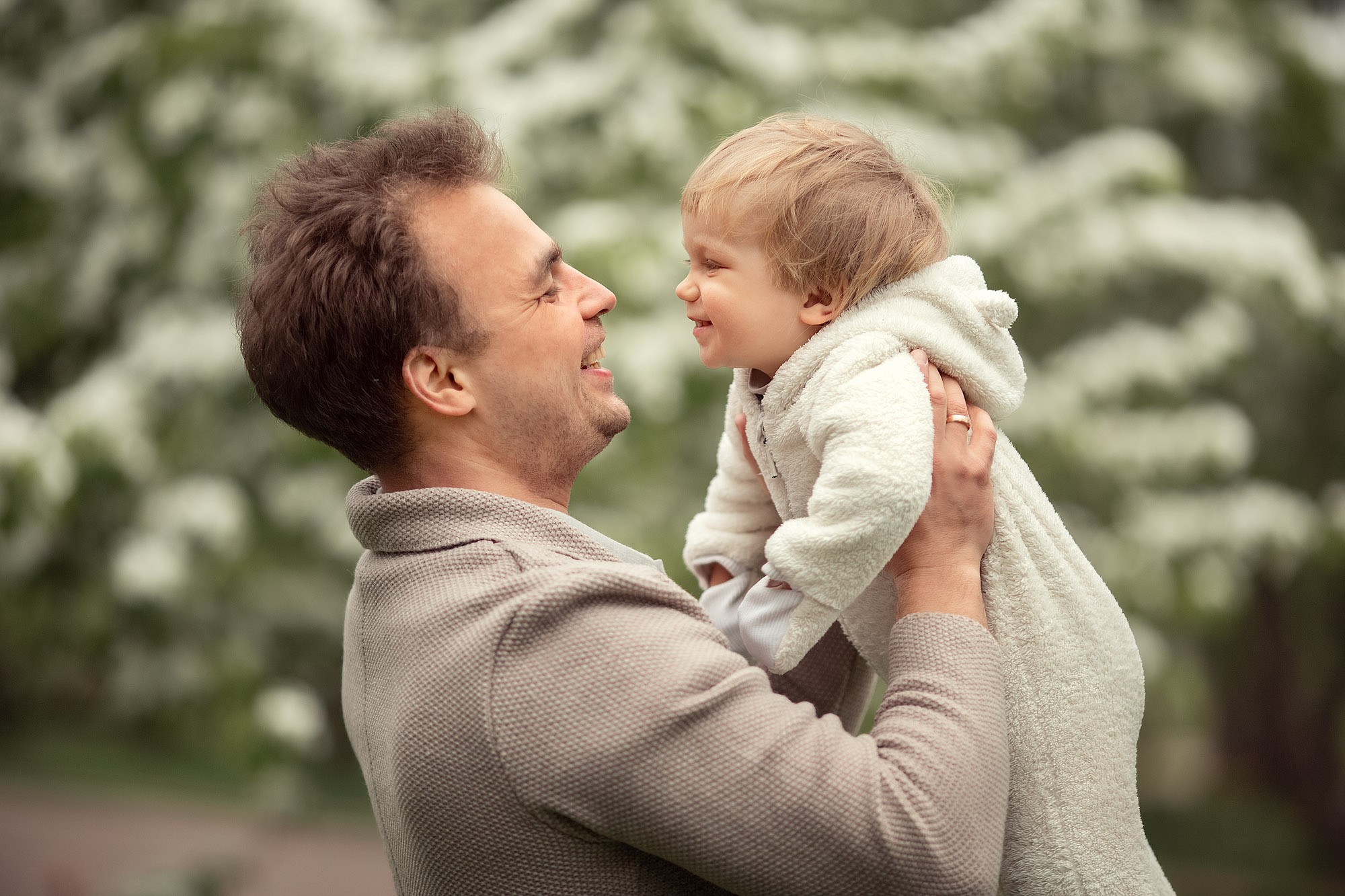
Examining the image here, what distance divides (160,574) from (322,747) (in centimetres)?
109

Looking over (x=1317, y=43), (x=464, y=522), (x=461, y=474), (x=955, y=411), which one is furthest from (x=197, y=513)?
(x=1317, y=43)

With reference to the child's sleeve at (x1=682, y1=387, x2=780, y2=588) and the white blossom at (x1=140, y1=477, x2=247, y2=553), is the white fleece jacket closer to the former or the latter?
the child's sleeve at (x1=682, y1=387, x2=780, y2=588)

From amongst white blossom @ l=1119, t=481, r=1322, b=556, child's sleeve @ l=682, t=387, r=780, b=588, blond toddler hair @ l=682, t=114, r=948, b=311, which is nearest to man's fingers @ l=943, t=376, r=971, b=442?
blond toddler hair @ l=682, t=114, r=948, b=311

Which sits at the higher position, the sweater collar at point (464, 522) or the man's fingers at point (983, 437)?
the man's fingers at point (983, 437)

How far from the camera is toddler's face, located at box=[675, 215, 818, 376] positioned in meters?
1.70

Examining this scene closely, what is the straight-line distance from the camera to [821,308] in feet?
5.57

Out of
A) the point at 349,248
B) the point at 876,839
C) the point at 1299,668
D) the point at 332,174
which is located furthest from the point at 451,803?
the point at 1299,668

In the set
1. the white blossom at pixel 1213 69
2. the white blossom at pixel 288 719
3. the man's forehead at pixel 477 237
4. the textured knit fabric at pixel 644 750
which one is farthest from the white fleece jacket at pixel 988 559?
the white blossom at pixel 1213 69

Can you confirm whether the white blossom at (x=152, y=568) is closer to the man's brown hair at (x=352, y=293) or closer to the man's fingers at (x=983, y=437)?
the man's brown hair at (x=352, y=293)

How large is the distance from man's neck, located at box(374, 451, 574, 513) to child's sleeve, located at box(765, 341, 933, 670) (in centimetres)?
37

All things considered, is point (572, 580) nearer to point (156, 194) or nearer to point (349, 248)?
point (349, 248)

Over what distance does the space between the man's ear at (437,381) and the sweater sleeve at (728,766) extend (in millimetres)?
366

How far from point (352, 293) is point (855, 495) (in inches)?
25.8

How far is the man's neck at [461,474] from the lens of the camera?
5.49 ft
